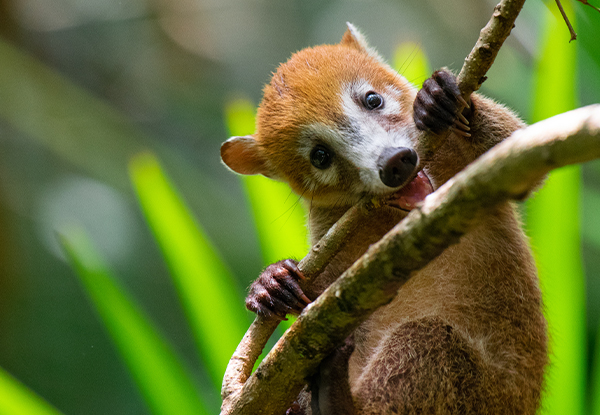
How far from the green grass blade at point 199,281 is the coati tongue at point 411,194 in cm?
179

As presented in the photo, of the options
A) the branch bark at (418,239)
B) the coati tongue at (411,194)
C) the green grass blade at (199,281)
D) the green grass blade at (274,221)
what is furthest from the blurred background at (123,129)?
the branch bark at (418,239)

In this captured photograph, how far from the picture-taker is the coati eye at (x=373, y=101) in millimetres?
1993

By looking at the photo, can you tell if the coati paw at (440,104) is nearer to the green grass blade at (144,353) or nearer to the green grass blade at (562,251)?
the green grass blade at (562,251)

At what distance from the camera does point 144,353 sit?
3150 millimetres

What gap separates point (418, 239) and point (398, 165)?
61 centimetres

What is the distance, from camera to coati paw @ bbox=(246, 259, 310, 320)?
1707 mm

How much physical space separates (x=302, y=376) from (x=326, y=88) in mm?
1115

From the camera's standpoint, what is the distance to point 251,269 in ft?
12.1

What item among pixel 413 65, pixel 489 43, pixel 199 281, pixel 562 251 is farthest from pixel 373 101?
pixel 199 281

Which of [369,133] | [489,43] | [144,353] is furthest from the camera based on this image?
[144,353]

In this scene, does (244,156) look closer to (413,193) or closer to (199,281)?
(413,193)

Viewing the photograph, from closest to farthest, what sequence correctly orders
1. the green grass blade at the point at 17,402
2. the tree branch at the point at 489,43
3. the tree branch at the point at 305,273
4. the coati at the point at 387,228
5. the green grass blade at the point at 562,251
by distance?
the tree branch at the point at 489,43 < the tree branch at the point at 305,273 < the coati at the point at 387,228 < the green grass blade at the point at 562,251 < the green grass blade at the point at 17,402

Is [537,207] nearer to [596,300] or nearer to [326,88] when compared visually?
[596,300]

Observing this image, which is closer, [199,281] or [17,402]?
[17,402]
